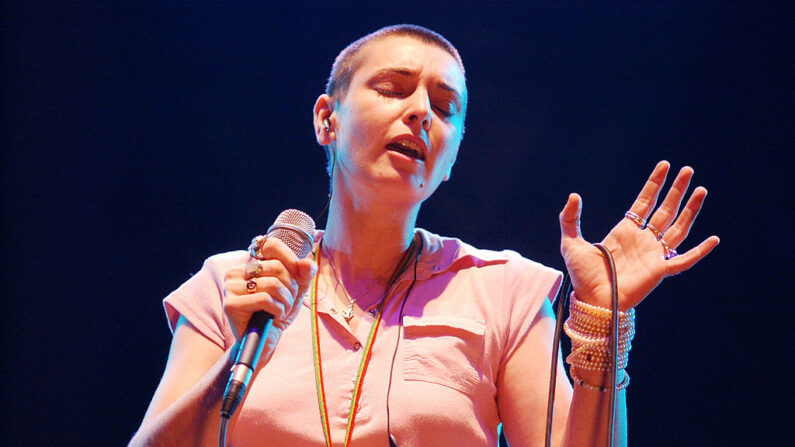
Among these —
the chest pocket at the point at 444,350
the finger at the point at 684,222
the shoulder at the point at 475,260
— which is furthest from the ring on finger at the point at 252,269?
the finger at the point at 684,222

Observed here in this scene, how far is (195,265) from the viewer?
2.84 metres

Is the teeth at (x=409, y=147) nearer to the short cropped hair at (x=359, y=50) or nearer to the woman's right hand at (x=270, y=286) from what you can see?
the short cropped hair at (x=359, y=50)

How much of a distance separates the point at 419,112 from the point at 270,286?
0.81 metres

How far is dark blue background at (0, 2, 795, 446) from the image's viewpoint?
99.0 inches

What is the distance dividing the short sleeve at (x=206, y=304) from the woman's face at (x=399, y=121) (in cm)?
46

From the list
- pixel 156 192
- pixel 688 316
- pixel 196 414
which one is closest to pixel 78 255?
pixel 156 192

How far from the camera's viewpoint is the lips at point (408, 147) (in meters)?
1.79

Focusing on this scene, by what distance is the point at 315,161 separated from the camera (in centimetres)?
299

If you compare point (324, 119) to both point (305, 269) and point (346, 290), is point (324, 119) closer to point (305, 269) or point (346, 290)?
point (346, 290)

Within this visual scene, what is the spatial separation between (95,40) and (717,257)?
289 centimetres

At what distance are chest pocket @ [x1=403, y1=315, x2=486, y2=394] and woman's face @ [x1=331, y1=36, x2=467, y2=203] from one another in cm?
37

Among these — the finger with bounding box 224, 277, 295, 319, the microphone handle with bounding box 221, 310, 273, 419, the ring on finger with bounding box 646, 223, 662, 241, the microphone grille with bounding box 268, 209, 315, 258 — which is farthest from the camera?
the ring on finger with bounding box 646, 223, 662, 241

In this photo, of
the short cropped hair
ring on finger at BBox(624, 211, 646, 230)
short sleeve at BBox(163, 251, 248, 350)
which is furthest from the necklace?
ring on finger at BBox(624, 211, 646, 230)

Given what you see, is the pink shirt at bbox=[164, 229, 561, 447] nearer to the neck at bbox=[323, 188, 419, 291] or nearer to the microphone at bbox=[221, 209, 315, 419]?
the neck at bbox=[323, 188, 419, 291]
